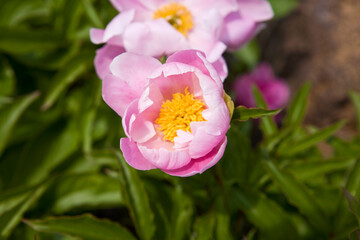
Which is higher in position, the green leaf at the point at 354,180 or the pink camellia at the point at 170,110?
the pink camellia at the point at 170,110

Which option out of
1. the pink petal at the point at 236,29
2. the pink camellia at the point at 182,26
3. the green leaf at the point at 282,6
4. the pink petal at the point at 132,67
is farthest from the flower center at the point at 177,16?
the green leaf at the point at 282,6

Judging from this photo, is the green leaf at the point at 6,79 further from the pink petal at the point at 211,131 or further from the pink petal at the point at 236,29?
the pink petal at the point at 211,131

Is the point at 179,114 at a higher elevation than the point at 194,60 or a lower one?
lower

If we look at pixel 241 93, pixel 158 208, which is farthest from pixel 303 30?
pixel 158 208

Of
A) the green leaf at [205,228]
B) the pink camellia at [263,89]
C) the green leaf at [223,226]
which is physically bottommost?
the pink camellia at [263,89]

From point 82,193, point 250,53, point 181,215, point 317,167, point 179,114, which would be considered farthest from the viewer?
point 250,53

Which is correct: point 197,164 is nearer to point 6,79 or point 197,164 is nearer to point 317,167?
point 317,167

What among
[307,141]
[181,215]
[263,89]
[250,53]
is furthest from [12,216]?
[250,53]

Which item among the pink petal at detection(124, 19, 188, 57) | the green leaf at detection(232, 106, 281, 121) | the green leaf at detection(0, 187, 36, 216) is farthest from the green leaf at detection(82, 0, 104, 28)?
the green leaf at detection(232, 106, 281, 121)
